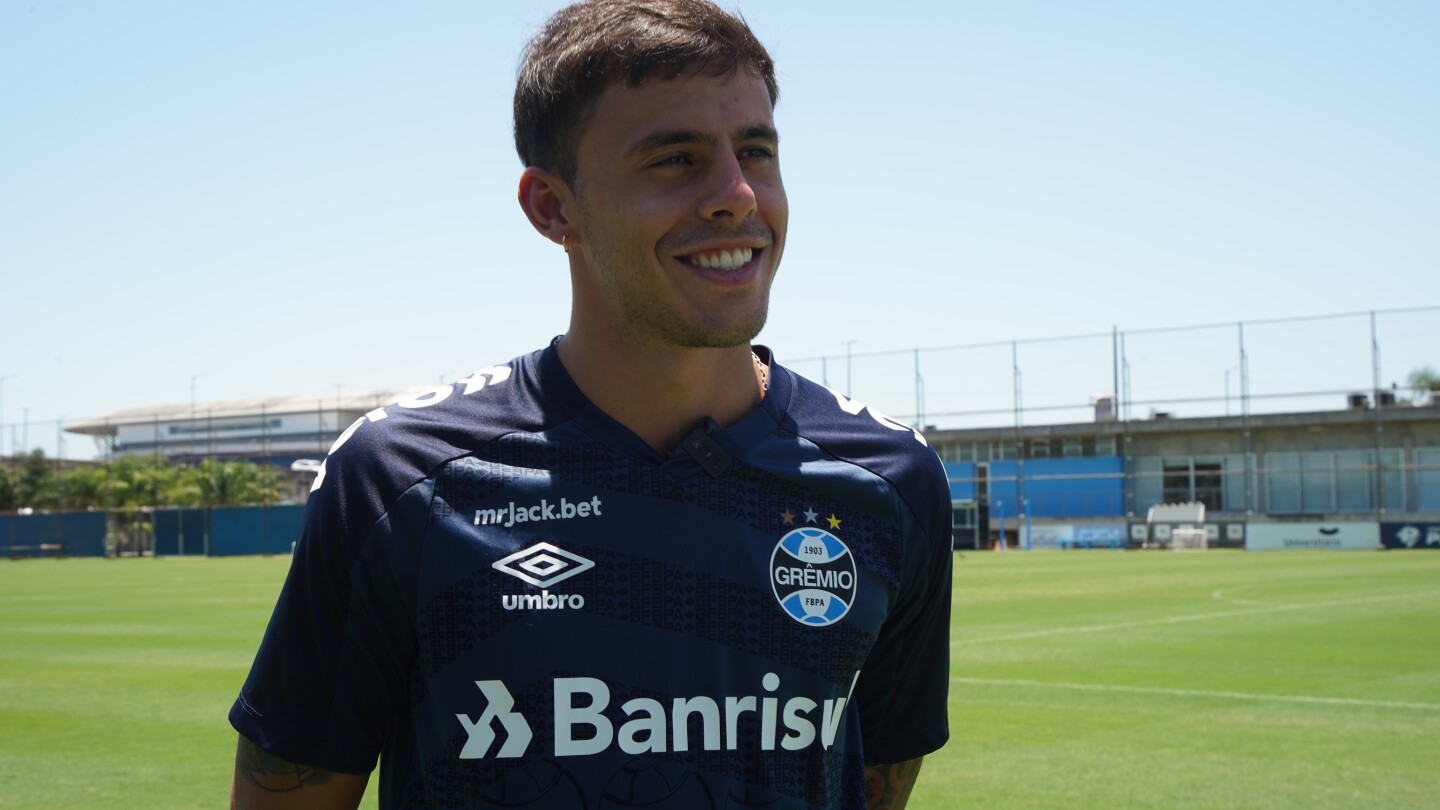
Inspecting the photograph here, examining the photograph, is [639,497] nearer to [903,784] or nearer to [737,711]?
[737,711]

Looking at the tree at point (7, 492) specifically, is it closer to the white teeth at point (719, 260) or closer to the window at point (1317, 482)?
the window at point (1317, 482)

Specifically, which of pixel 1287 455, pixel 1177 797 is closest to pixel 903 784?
pixel 1177 797

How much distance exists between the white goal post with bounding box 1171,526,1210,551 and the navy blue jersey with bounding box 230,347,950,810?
45.8 m

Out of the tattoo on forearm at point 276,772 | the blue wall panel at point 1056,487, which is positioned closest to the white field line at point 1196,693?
the tattoo on forearm at point 276,772

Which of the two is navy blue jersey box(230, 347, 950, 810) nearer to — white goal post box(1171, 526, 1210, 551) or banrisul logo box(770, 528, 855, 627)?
banrisul logo box(770, 528, 855, 627)

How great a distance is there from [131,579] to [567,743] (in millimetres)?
35149

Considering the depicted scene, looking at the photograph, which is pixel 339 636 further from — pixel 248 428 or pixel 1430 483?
pixel 248 428

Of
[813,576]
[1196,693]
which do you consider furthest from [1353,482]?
[813,576]

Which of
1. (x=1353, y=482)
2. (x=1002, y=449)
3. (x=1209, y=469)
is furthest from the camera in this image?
(x=1002, y=449)

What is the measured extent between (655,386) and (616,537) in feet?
0.86

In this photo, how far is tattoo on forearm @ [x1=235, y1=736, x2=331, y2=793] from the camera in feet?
7.00

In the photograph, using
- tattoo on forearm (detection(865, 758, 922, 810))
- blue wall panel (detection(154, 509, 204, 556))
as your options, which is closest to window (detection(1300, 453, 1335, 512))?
blue wall panel (detection(154, 509, 204, 556))

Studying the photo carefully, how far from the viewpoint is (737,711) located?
207cm

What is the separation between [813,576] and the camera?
85.9 inches
